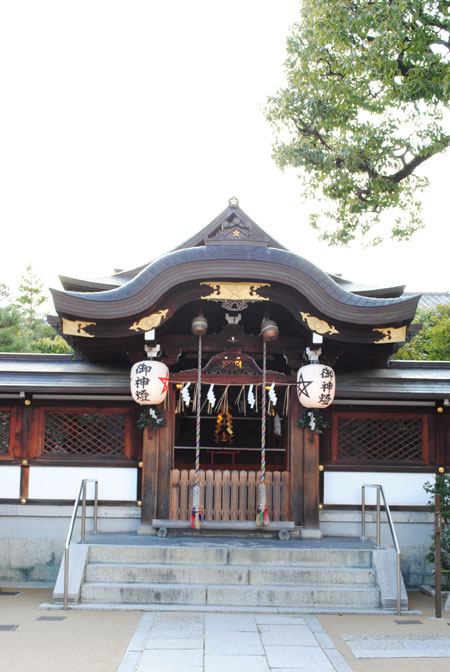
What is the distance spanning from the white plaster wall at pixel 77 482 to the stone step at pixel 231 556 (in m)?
1.58

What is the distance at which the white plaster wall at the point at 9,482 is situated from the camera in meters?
10.1

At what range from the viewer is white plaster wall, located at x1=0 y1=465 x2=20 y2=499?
10.1 m

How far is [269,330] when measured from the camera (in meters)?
9.48

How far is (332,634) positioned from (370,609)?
1.25 metres

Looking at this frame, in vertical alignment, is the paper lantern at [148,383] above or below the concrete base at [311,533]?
above

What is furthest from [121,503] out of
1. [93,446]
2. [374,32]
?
[374,32]

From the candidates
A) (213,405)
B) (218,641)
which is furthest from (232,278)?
(218,641)

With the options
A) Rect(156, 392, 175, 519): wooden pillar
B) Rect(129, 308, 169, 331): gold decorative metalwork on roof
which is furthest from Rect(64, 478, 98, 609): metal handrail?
Rect(129, 308, 169, 331): gold decorative metalwork on roof

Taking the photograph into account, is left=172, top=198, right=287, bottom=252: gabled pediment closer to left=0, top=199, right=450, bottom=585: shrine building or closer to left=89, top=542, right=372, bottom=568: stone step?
left=0, top=199, right=450, bottom=585: shrine building

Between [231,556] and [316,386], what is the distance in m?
2.71

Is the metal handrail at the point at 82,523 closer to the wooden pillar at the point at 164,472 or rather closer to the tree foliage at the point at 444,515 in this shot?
the wooden pillar at the point at 164,472

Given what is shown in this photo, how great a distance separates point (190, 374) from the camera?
9.87 m

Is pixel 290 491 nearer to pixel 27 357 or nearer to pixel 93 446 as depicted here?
pixel 93 446

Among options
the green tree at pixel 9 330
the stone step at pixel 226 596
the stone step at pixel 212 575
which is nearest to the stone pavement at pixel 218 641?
the stone step at pixel 226 596
